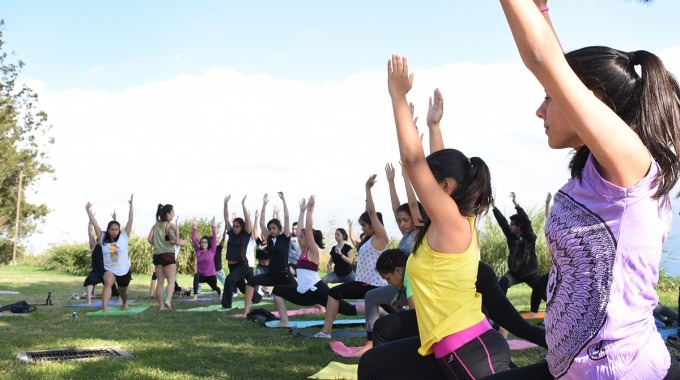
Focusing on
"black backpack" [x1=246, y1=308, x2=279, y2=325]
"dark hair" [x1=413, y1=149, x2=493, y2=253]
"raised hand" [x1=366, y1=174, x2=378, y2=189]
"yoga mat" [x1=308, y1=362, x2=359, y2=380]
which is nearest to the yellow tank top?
"dark hair" [x1=413, y1=149, x2=493, y2=253]

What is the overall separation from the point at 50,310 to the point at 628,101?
12.1 m

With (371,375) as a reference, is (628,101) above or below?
above

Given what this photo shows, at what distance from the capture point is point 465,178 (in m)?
3.20

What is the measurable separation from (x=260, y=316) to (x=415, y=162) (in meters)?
7.87

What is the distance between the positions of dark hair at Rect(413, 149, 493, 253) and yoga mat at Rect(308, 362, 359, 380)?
9.62ft

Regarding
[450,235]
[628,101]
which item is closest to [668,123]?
[628,101]

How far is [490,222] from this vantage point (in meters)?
17.9

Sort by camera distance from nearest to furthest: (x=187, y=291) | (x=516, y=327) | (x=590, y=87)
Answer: (x=590, y=87)
(x=516, y=327)
(x=187, y=291)

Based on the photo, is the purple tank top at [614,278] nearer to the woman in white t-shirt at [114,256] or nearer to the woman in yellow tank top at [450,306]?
the woman in yellow tank top at [450,306]

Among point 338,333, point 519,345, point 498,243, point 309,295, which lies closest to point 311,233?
point 309,295

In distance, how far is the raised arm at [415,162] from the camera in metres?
2.54

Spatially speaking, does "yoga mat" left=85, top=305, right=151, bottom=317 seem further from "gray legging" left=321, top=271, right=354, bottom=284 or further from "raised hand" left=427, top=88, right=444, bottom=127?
"raised hand" left=427, top=88, right=444, bottom=127

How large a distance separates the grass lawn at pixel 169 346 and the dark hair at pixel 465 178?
343 cm

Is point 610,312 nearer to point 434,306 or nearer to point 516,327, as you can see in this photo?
point 434,306
